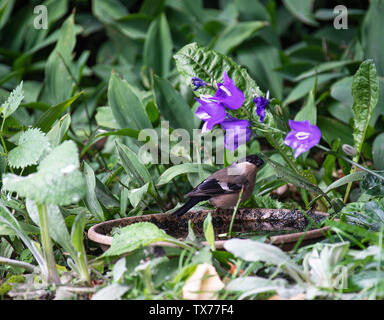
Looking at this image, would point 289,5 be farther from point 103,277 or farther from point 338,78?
point 103,277

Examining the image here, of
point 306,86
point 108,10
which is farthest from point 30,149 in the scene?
point 108,10

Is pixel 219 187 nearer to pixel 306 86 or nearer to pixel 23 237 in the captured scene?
pixel 23 237

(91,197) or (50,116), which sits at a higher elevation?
(50,116)

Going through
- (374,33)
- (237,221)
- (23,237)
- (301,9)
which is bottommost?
(237,221)

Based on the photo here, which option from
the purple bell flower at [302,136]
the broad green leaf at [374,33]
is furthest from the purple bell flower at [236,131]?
the broad green leaf at [374,33]

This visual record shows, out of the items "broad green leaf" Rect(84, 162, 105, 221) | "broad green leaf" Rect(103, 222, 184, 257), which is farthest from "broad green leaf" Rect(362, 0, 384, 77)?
"broad green leaf" Rect(103, 222, 184, 257)

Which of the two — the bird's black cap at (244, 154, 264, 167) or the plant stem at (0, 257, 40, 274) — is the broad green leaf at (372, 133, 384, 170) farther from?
the plant stem at (0, 257, 40, 274)

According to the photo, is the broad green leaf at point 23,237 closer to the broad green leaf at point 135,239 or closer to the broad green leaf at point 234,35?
the broad green leaf at point 135,239
